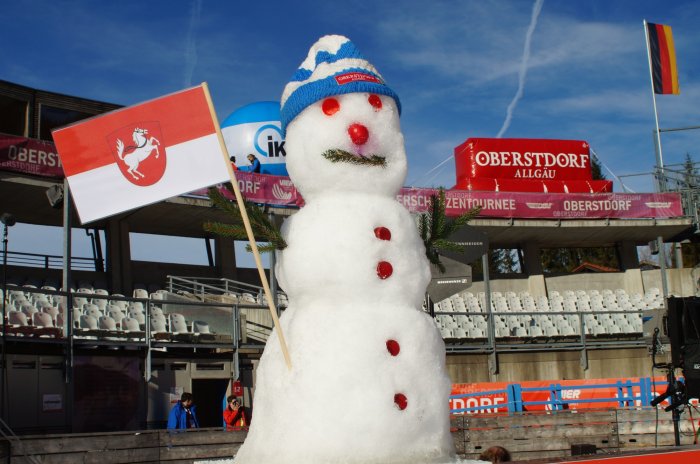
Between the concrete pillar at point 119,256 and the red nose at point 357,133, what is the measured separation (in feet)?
62.7

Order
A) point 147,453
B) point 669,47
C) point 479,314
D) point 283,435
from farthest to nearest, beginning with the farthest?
point 669,47 < point 479,314 < point 147,453 < point 283,435

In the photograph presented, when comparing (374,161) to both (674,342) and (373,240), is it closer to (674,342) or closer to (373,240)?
(373,240)

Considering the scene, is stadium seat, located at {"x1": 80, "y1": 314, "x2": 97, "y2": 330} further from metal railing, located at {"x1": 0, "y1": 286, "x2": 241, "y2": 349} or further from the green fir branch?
the green fir branch

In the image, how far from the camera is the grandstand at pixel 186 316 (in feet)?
45.4

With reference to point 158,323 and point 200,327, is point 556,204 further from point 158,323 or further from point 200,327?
point 158,323

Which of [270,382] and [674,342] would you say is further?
[674,342]

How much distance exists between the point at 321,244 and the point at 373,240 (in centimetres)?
34

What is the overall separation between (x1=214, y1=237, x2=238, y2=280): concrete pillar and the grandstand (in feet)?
0.13

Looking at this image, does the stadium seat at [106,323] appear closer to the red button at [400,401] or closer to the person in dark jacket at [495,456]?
the person in dark jacket at [495,456]

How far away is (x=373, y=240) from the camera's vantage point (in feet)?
18.2

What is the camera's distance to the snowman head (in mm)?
5711

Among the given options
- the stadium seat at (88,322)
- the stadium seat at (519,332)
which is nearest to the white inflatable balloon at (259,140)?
the stadium seat at (519,332)

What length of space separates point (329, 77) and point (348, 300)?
60.3 inches

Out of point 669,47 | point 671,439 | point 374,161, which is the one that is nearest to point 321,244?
point 374,161
